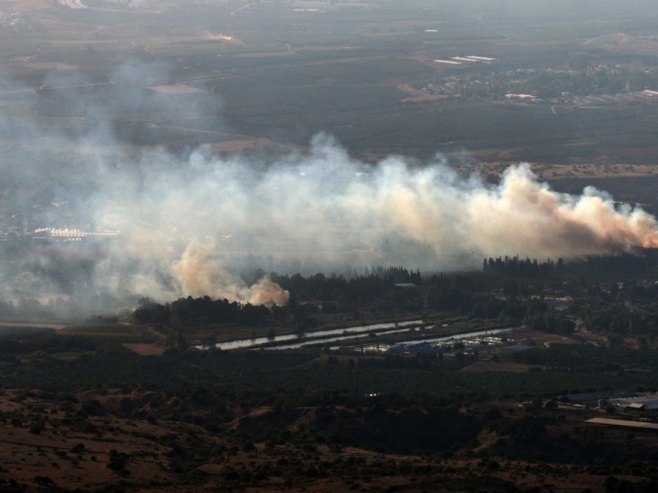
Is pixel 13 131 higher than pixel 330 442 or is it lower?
higher

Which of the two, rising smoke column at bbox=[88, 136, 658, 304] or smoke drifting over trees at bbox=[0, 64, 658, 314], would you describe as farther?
rising smoke column at bbox=[88, 136, 658, 304]

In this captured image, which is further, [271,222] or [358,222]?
[358,222]

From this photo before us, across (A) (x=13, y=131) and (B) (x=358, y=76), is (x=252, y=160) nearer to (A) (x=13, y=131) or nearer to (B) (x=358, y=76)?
(A) (x=13, y=131)

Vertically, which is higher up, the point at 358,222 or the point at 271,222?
the point at 271,222

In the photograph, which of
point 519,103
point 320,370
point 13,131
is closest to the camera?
point 320,370

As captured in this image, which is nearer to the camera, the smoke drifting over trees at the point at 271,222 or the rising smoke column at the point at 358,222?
the smoke drifting over trees at the point at 271,222

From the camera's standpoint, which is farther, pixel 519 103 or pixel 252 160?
pixel 519 103

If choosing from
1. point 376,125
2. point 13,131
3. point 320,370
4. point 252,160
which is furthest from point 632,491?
point 376,125

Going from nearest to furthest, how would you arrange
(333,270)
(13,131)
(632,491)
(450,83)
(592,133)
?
(632,491) < (333,270) < (13,131) < (592,133) < (450,83)
